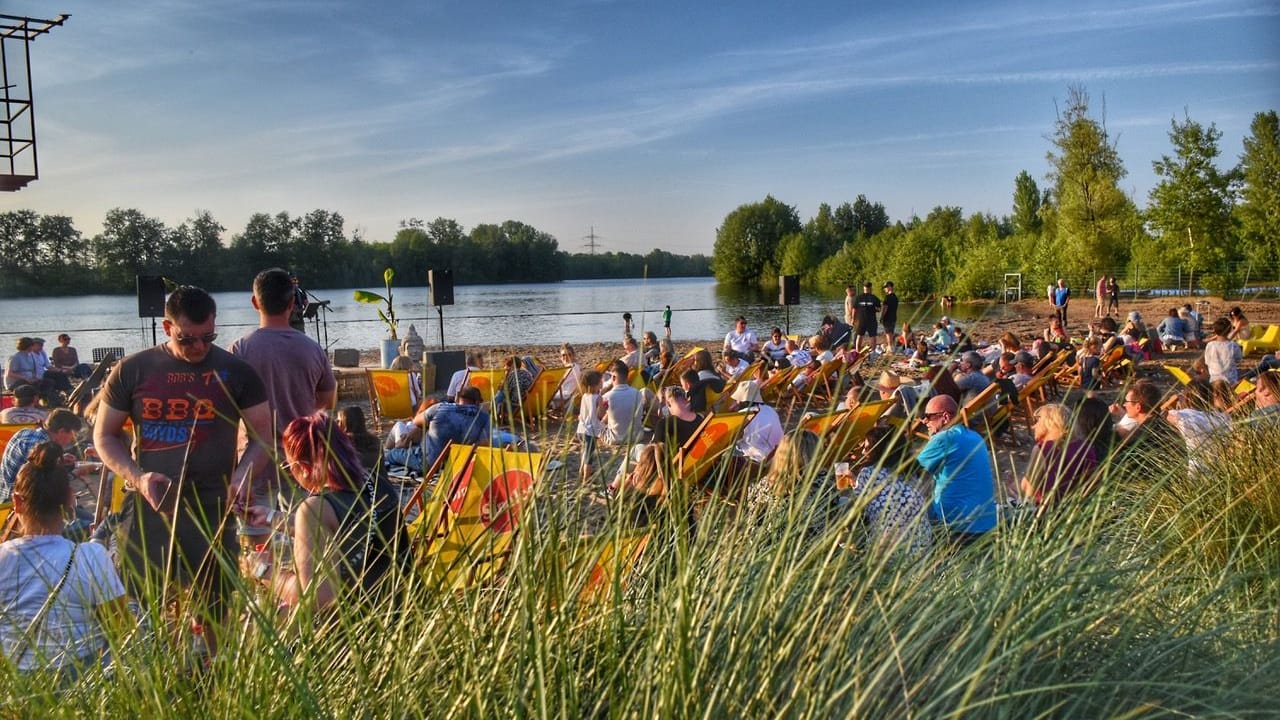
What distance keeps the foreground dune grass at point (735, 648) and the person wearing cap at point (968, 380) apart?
19.4 feet

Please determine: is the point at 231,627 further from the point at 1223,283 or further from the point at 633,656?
the point at 1223,283

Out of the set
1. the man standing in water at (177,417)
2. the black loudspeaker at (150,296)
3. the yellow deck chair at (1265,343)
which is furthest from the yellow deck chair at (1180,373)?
the black loudspeaker at (150,296)

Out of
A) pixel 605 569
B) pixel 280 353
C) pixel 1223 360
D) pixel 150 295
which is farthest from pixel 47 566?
pixel 150 295

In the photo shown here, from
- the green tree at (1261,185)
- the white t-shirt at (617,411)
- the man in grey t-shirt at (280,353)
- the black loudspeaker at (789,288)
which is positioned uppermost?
the green tree at (1261,185)

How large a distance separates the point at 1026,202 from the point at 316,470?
232ft

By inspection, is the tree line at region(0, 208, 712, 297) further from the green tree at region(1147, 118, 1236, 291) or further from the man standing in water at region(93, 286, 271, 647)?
the man standing in water at region(93, 286, 271, 647)

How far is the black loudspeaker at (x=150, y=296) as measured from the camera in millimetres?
13578

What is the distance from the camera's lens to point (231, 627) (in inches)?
59.7

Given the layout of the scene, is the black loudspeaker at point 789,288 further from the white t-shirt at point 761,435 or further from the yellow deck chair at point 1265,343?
the white t-shirt at point 761,435

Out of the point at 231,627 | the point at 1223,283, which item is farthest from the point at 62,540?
the point at 1223,283

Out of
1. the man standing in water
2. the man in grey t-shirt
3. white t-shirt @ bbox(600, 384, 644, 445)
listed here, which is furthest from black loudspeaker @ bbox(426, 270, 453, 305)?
the man standing in water

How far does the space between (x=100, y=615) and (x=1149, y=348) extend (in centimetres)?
1319

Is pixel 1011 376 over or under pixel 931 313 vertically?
under

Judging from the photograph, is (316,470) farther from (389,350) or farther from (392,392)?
(389,350)
